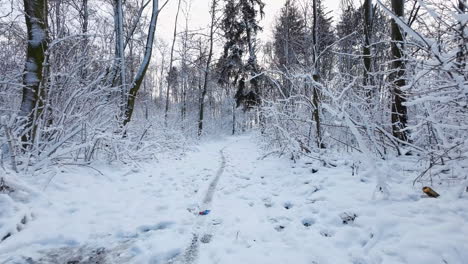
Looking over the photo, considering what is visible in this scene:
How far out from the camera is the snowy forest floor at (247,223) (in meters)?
1.90

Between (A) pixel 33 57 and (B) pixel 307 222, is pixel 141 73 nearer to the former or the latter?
(A) pixel 33 57


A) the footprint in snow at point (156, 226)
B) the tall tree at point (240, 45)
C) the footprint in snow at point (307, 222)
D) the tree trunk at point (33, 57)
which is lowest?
the footprint in snow at point (156, 226)

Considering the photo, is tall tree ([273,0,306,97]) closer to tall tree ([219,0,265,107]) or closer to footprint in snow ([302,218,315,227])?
tall tree ([219,0,265,107])

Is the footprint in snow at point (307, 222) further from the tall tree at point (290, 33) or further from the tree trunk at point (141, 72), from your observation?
the tall tree at point (290, 33)

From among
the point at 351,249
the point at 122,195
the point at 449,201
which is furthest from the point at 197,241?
the point at 449,201

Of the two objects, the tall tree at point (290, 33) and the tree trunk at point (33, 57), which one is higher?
the tall tree at point (290, 33)

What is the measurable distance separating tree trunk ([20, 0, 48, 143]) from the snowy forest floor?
116 cm

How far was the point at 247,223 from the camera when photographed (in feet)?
8.87

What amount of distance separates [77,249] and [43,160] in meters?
1.99

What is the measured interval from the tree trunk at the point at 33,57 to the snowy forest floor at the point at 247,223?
45.7 inches

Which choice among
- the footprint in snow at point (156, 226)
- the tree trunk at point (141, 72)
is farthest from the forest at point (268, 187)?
the tree trunk at point (141, 72)

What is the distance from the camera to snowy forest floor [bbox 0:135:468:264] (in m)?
1.90

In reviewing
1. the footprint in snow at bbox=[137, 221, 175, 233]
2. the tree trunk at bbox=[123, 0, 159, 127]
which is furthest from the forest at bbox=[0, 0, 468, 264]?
the tree trunk at bbox=[123, 0, 159, 127]

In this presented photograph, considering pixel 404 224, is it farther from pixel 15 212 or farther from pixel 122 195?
pixel 15 212
